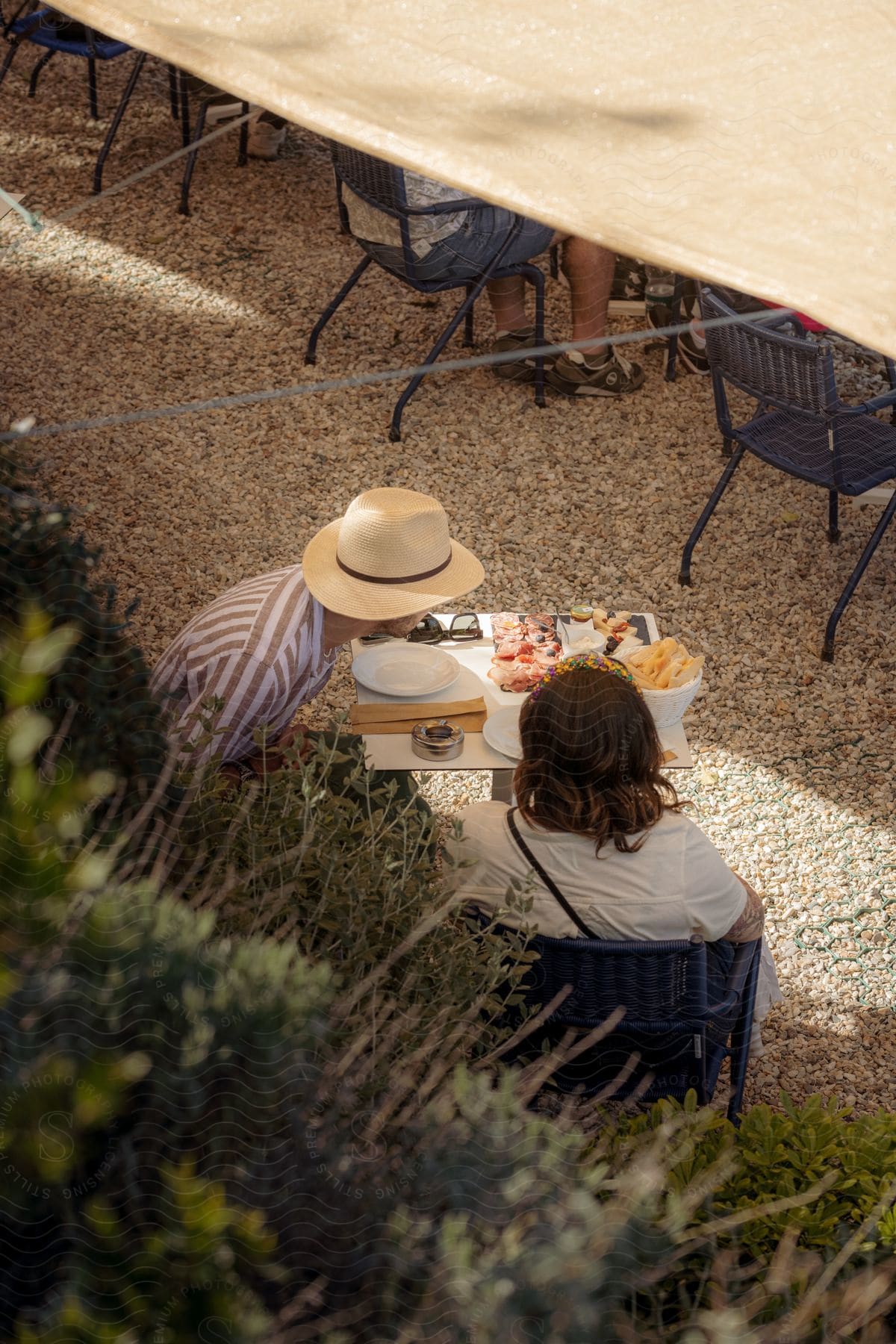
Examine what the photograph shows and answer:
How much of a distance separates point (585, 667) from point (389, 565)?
627 millimetres

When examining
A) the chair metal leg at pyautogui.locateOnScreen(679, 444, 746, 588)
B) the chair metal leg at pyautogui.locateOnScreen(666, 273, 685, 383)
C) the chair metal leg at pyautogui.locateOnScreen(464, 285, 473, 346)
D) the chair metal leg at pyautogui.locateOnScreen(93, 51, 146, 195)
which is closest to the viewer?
the chair metal leg at pyautogui.locateOnScreen(679, 444, 746, 588)

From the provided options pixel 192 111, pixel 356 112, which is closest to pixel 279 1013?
pixel 356 112

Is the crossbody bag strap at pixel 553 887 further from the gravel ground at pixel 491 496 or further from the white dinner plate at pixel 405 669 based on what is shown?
the gravel ground at pixel 491 496

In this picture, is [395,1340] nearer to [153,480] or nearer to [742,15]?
[742,15]

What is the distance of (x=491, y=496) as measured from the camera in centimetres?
479

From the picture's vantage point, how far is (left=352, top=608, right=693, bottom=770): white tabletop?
2881 millimetres

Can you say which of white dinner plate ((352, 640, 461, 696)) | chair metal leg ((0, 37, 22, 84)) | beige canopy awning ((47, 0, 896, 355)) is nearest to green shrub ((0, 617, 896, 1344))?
beige canopy awning ((47, 0, 896, 355))

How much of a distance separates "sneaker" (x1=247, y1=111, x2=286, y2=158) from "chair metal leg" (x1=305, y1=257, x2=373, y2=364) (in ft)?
6.14

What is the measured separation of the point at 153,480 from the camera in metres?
4.79

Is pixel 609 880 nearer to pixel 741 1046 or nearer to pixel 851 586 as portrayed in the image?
pixel 741 1046

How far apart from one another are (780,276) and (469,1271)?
111 cm

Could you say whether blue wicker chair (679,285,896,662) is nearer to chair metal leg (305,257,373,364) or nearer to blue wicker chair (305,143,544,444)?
blue wicker chair (305,143,544,444)

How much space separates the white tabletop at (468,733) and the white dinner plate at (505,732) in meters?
0.01

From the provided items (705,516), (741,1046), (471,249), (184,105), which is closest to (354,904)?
(741,1046)
